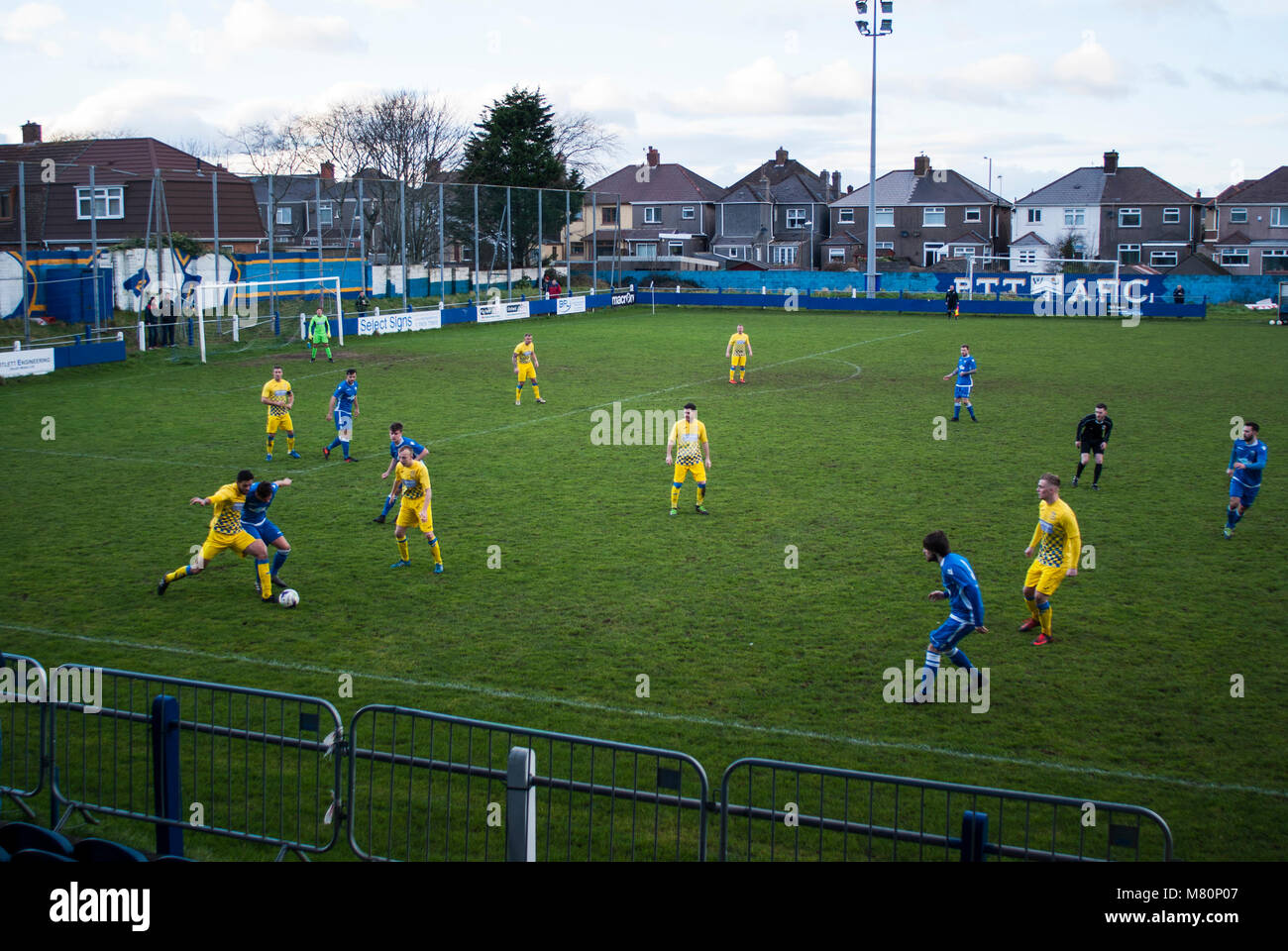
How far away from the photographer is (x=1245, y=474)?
1662 centimetres

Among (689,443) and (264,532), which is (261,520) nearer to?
(264,532)

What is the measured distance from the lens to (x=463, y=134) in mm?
78812

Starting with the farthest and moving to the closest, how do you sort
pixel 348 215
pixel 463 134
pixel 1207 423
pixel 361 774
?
pixel 463 134
pixel 348 215
pixel 1207 423
pixel 361 774

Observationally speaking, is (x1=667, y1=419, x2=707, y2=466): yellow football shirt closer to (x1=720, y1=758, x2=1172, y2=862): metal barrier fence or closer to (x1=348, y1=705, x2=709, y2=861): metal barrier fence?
(x1=348, y1=705, x2=709, y2=861): metal barrier fence

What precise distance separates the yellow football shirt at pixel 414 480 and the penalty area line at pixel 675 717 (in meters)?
3.52

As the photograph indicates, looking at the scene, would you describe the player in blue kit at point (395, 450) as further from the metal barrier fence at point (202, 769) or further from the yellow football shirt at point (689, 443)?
the metal barrier fence at point (202, 769)

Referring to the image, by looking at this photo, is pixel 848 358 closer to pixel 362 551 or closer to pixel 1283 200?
pixel 362 551

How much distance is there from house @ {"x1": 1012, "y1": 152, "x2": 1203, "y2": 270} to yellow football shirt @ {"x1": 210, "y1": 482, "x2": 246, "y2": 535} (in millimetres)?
78301

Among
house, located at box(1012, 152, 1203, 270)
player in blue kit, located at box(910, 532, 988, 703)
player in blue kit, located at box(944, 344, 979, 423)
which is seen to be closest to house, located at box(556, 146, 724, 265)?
house, located at box(1012, 152, 1203, 270)

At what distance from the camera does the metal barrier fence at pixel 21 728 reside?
337 inches

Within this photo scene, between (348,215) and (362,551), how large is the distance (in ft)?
166

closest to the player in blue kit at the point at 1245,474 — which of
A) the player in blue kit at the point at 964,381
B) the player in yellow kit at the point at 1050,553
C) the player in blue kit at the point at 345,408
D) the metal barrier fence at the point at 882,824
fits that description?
the player in yellow kit at the point at 1050,553
